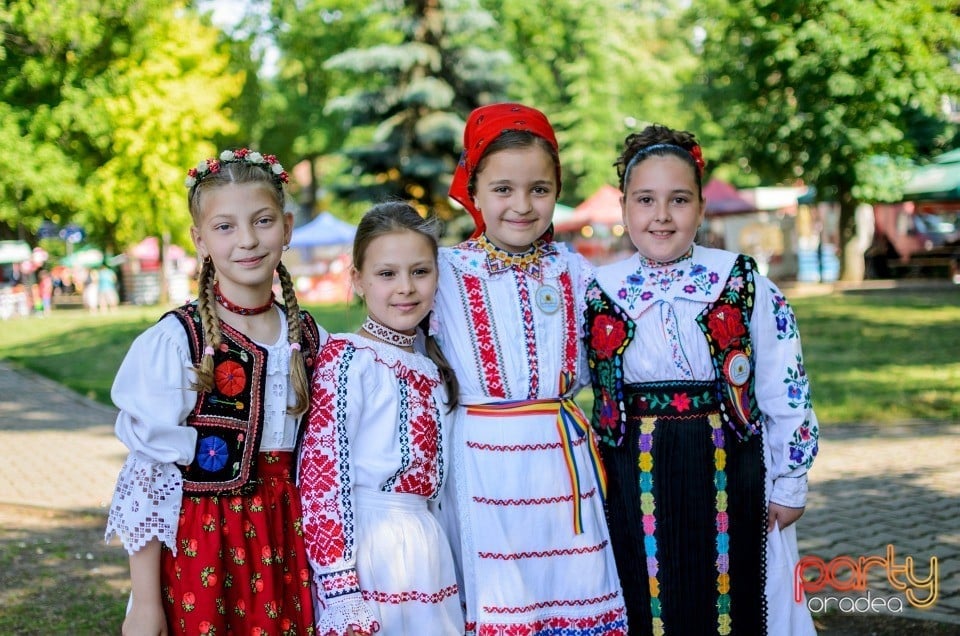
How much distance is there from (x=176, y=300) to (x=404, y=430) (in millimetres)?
30677

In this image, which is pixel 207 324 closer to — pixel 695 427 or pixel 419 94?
pixel 695 427

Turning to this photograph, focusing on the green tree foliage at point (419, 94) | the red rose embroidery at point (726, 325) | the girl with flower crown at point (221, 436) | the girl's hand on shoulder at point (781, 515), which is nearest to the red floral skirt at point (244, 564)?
the girl with flower crown at point (221, 436)

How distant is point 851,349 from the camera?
12.8m

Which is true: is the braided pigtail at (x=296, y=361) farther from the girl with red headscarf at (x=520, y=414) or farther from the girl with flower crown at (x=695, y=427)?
the girl with flower crown at (x=695, y=427)

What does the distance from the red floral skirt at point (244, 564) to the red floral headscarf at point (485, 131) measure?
102 cm

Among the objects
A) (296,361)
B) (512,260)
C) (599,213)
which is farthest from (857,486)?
(599,213)

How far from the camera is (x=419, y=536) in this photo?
266 cm

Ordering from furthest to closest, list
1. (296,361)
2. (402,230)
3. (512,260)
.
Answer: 1. (512,260)
2. (402,230)
3. (296,361)

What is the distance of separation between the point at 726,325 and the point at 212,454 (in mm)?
1493

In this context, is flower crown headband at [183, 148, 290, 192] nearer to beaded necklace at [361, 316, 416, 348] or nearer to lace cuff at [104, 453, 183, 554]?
beaded necklace at [361, 316, 416, 348]

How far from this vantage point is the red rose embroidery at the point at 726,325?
113 inches

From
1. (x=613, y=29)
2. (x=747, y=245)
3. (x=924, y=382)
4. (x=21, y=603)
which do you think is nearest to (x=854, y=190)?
(x=747, y=245)

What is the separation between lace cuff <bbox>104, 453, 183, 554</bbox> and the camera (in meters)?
2.37

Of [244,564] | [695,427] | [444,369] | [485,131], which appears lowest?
[244,564]
